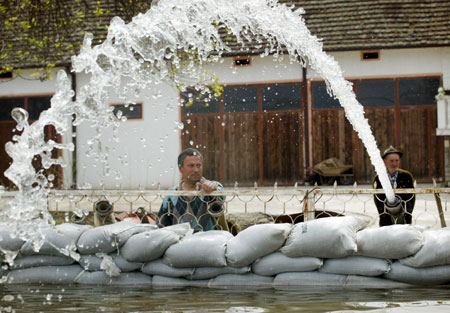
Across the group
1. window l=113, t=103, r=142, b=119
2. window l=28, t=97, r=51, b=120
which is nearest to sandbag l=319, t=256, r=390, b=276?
window l=113, t=103, r=142, b=119

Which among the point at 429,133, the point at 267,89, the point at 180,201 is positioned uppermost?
the point at 267,89

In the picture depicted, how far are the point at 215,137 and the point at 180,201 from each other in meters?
11.1

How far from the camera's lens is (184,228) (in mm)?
5746

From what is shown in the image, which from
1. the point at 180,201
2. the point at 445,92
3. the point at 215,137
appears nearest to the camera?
the point at 180,201

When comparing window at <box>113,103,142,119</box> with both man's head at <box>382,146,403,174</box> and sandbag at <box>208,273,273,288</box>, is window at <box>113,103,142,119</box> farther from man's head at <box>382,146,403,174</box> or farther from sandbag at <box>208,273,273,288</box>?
sandbag at <box>208,273,273,288</box>

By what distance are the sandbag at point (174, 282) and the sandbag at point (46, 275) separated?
0.68 meters

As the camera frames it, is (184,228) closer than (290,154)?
Yes

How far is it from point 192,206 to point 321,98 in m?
11.1

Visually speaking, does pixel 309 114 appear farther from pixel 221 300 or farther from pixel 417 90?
pixel 221 300

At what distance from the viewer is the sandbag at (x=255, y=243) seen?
17.4 feet

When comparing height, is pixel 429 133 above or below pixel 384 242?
above

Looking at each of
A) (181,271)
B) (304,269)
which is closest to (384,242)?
(304,269)

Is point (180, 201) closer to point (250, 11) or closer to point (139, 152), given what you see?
point (250, 11)

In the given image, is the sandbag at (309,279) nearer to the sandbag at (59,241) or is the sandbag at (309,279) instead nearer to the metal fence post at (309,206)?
the metal fence post at (309,206)
